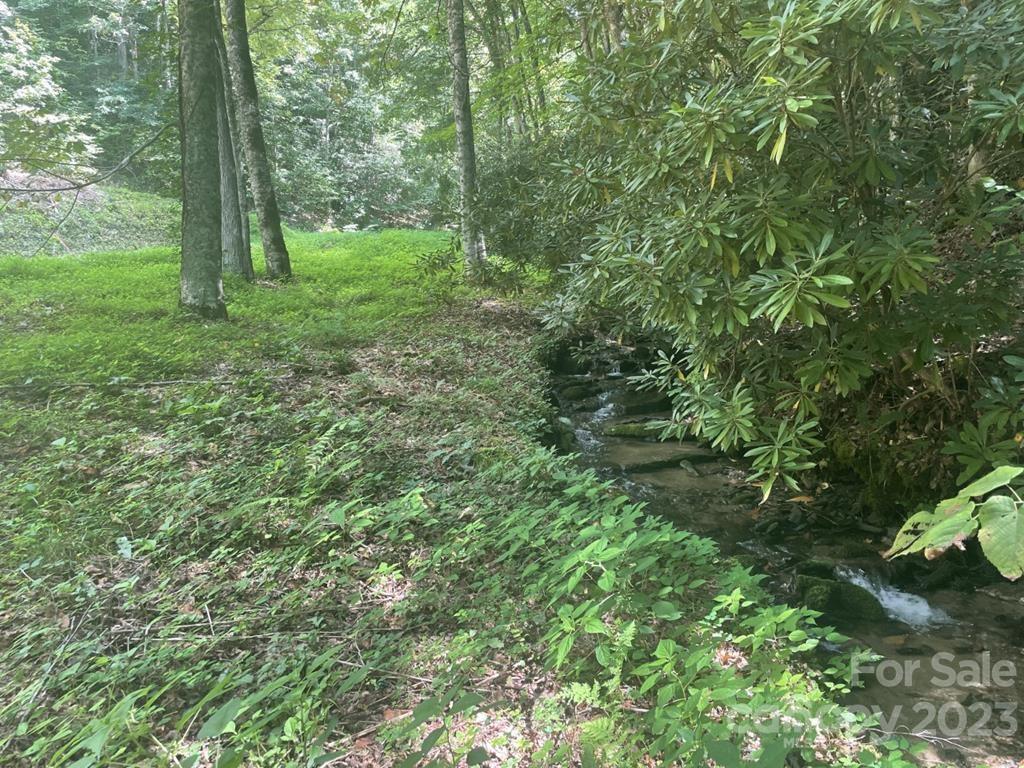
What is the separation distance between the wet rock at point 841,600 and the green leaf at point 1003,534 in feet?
9.73

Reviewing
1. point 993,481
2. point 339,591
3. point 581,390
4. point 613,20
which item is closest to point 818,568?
point 339,591

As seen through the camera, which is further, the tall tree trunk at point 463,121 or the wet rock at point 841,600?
the tall tree trunk at point 463,121

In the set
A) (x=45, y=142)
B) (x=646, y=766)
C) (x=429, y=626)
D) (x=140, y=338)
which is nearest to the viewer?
(x=646, y=766)

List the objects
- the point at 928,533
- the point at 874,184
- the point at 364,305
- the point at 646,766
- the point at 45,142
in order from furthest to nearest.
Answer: the point at 364,305 → the point at 45,142 → the point at 874,184 → the point at 646,766 → the point at 928,533

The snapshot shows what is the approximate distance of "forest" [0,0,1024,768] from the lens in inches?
92.4

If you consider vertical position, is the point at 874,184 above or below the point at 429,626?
above

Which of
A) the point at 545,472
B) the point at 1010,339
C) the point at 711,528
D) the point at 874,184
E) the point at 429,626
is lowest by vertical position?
the point at 711,528

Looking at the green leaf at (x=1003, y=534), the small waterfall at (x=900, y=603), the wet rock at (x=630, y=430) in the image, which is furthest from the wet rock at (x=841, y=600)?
the green leaf at (x=1003, y=534)

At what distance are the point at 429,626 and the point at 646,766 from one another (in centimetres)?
127

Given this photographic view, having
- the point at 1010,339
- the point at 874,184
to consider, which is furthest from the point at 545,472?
the point at 1010,339

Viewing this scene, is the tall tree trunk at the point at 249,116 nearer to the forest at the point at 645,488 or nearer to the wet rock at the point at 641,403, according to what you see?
the forest at the point at 645,488

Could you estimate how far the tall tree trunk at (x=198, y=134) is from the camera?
290 inches

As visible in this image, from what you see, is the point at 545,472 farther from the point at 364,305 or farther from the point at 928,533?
the point at 364,305

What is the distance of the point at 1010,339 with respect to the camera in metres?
4.53
